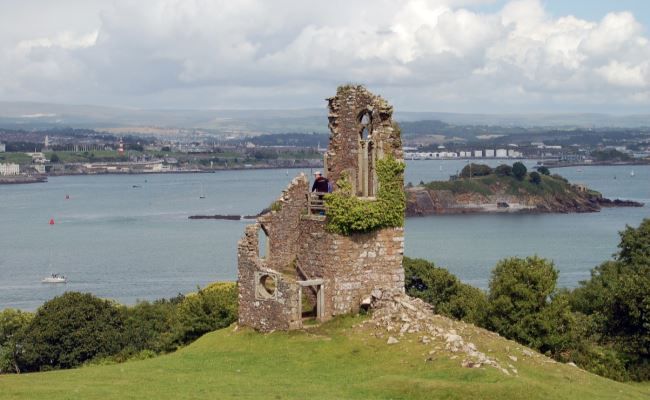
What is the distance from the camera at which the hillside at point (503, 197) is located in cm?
17375


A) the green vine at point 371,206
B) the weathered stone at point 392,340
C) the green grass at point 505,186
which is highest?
the green vine at point 371,206

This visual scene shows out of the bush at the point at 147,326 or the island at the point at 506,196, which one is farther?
the island at the point at 506,196

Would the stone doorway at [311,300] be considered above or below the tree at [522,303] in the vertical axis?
above

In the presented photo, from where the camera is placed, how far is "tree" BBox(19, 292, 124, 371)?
1551 inches

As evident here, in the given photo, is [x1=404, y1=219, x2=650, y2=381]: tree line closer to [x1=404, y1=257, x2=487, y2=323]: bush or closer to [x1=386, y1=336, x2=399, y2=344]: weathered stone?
[x1=386, y1=336, x2=399, y2=344]: weathered stone

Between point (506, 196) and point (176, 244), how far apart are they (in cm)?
8950

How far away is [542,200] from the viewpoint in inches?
7111

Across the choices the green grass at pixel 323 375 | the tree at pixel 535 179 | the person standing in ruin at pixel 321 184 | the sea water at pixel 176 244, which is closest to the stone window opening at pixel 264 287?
the green grass at pixel 323 375

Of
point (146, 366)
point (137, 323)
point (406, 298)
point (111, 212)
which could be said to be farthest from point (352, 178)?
point (111, 212)

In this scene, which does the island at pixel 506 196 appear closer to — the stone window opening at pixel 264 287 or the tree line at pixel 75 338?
the tree line at pixel 75 338

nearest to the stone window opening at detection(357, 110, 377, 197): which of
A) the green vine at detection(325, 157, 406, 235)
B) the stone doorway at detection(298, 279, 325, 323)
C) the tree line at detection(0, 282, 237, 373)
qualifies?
the green vine at detection(325, 157, 406, 235)

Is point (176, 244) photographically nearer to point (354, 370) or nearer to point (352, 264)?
point (352, 264)

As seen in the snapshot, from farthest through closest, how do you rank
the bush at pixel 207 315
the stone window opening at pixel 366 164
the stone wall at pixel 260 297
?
the bush at pixel 207 315
the stone window opening at pixel 366 164
the stone wall at pixel 260 297

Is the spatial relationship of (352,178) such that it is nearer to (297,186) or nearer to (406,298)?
(297,186)
